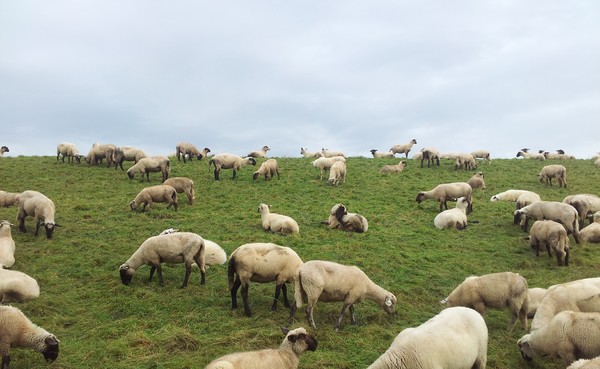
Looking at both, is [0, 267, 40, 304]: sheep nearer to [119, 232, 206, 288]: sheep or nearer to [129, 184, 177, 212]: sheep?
[119, 232, 206, 288]: sheep

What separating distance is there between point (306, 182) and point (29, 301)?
2005cm

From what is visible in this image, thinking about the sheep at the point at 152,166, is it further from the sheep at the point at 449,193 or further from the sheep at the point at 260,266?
the sheep at the point at 260,266

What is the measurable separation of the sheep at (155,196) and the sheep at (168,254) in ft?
29.7

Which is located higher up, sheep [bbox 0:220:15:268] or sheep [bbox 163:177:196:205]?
sheep [bbox 163:177:196:205]

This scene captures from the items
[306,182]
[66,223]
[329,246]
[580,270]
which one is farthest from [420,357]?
[306,182]

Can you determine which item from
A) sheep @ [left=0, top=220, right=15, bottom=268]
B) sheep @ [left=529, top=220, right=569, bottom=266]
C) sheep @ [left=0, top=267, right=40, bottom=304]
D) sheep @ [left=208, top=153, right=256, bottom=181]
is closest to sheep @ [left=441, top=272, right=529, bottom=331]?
sheep @ [left=529, top=220, right=569, bottom=266]

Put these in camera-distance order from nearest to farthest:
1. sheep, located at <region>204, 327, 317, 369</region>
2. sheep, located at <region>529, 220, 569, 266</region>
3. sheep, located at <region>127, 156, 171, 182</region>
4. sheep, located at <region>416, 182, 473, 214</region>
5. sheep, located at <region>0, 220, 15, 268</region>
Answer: sheep, located at <region>204, 327, 317, 369</region>
sheep, located at <region>0, 220, 15, 268</region>
sheep, located at <region>529, 220, 569, 266</region>
sheep, located at <region>416, 182, 473, 214</region>
sheep, located at <region>127, 156, 171, 182</region>

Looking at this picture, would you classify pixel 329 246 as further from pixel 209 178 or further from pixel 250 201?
pixel 209 178

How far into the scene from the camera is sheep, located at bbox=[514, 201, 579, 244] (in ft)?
61.7

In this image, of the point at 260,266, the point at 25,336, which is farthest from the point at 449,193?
the point at 25,336

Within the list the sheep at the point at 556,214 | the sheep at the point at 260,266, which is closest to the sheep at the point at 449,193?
the sheep at the point at 556,214

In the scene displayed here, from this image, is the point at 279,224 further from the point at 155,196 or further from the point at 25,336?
the point at 25,336

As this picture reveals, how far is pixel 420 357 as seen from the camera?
297 inches

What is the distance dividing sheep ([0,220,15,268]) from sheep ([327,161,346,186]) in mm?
18728
